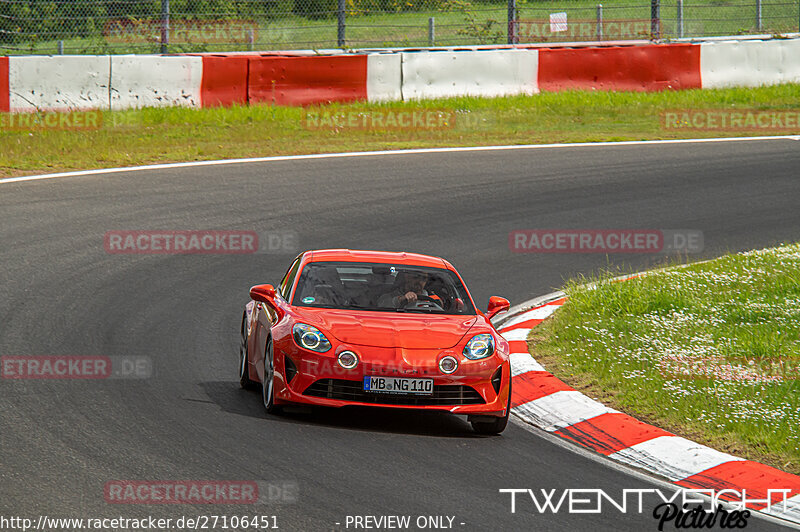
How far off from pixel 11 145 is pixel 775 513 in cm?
1473

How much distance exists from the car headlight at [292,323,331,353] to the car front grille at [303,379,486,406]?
23 cm

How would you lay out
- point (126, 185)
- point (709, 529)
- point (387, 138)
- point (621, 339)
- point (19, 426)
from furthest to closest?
point (387, 138) → point (126, 185) → point (621, 339) → point (19, 426) → point (709, 529)

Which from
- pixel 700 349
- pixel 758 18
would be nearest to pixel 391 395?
pixel 700 349

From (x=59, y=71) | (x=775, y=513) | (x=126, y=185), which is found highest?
(x=59, y=71)

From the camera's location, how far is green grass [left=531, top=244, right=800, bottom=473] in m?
7.42

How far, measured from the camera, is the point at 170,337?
31.9ft

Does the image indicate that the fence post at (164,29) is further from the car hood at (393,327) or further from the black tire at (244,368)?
the car hood at (393,327)

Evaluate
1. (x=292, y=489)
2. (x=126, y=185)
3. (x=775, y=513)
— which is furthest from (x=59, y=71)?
(x=775, y=513)

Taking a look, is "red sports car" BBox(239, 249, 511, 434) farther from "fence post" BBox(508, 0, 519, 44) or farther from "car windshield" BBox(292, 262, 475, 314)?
"fence post" BBox(508, 0, 519, 44)

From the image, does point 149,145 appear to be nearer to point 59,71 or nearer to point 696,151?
point 59,71

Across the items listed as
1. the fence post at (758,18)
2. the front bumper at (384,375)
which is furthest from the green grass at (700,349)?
the fence post at (758,18)

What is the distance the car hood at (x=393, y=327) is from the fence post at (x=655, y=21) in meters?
16.8

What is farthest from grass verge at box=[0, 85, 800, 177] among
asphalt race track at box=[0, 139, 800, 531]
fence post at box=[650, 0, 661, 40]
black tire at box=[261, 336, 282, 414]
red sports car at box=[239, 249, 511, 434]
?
black tire at box=[261, 336, 282, 414]

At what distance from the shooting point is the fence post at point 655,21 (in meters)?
23.5
